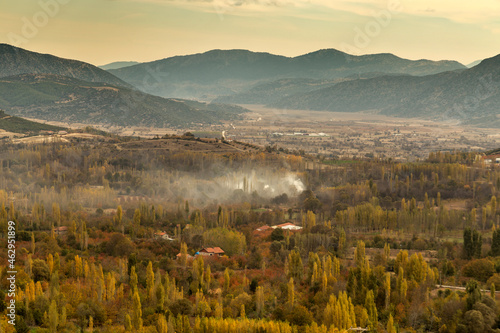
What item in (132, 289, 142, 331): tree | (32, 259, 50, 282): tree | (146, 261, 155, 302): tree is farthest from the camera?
(32, 259, 50, 282): tree

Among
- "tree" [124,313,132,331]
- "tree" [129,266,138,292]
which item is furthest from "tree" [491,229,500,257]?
"tree" [124,313,132,331]

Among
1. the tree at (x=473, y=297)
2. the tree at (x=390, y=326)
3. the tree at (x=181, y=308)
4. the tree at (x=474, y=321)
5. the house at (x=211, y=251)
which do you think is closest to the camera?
the tree at (x=390, y=326)

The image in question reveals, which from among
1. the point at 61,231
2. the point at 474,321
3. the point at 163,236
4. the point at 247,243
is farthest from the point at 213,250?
the point at 474,321

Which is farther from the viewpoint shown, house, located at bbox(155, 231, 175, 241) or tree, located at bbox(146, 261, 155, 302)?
house, located at bbox(155, 231, 175, 241)

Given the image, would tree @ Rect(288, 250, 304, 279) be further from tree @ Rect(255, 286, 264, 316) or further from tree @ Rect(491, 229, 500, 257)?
tree @ Rect(491, 229, 500, 257)

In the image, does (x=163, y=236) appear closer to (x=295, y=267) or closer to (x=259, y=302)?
(x=295, y=267)

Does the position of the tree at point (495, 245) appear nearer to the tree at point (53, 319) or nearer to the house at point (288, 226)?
the house at point (288, 226)

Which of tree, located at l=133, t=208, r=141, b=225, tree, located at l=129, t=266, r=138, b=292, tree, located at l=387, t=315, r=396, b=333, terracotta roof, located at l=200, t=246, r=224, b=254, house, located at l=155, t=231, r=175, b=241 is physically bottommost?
tree, located at l=387, t=315, r=396, b=333

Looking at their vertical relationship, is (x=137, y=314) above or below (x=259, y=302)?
above

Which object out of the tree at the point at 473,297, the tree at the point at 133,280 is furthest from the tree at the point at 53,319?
the tree at the point at 473,297
